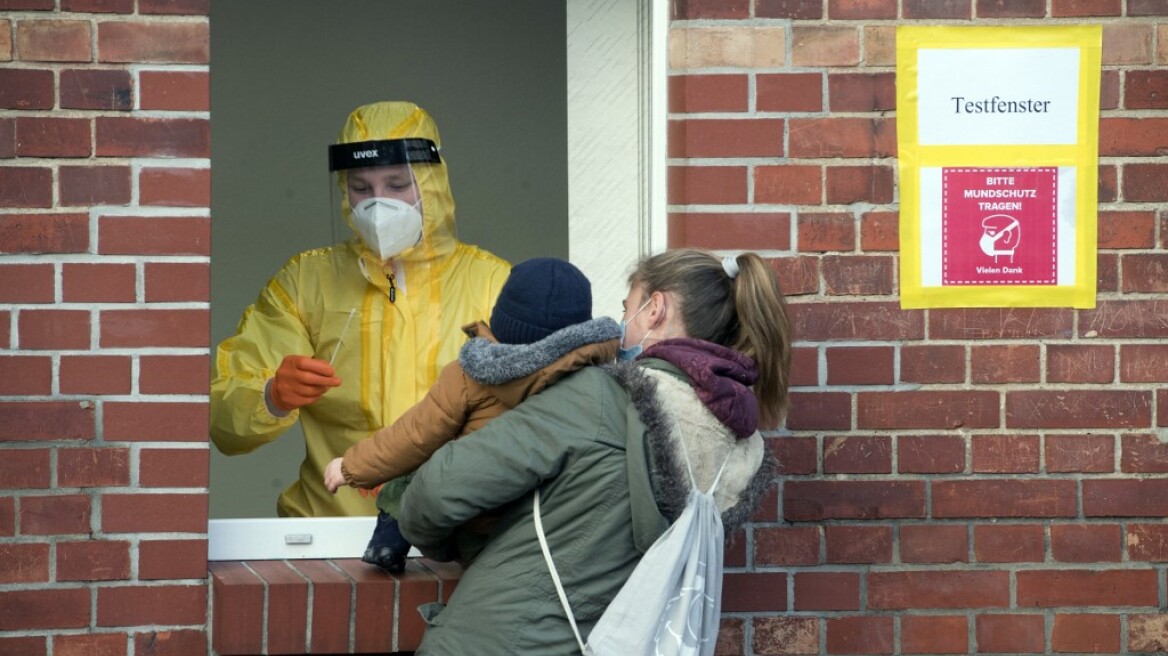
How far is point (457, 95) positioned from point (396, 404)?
1.31 metres

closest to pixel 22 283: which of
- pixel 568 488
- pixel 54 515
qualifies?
pixel 54 515

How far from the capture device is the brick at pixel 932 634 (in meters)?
3.77

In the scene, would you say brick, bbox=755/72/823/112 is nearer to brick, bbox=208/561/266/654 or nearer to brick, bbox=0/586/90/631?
brick, bbox=208/561/266/654

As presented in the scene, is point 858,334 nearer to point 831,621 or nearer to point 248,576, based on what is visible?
point 831,621

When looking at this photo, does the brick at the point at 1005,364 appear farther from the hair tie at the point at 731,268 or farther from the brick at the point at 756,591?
the hair tie at the point at 731,268

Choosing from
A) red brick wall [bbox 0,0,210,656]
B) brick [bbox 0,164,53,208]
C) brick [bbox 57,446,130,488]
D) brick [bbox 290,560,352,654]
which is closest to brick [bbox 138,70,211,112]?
red brick wall [bbox 0,0,210,656]

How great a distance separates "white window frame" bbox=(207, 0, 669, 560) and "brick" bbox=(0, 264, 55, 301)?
1303 millimetres

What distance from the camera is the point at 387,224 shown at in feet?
13.2

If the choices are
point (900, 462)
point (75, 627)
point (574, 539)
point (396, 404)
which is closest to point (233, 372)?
point (396, 404)

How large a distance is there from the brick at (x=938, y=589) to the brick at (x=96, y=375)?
173cm

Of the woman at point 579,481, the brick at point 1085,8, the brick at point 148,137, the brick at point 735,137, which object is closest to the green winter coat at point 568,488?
the woman at point 579,481

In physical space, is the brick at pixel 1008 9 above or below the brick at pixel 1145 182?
above

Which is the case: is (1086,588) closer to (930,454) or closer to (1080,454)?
(1080,454)

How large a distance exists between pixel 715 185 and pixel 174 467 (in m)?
1.35
